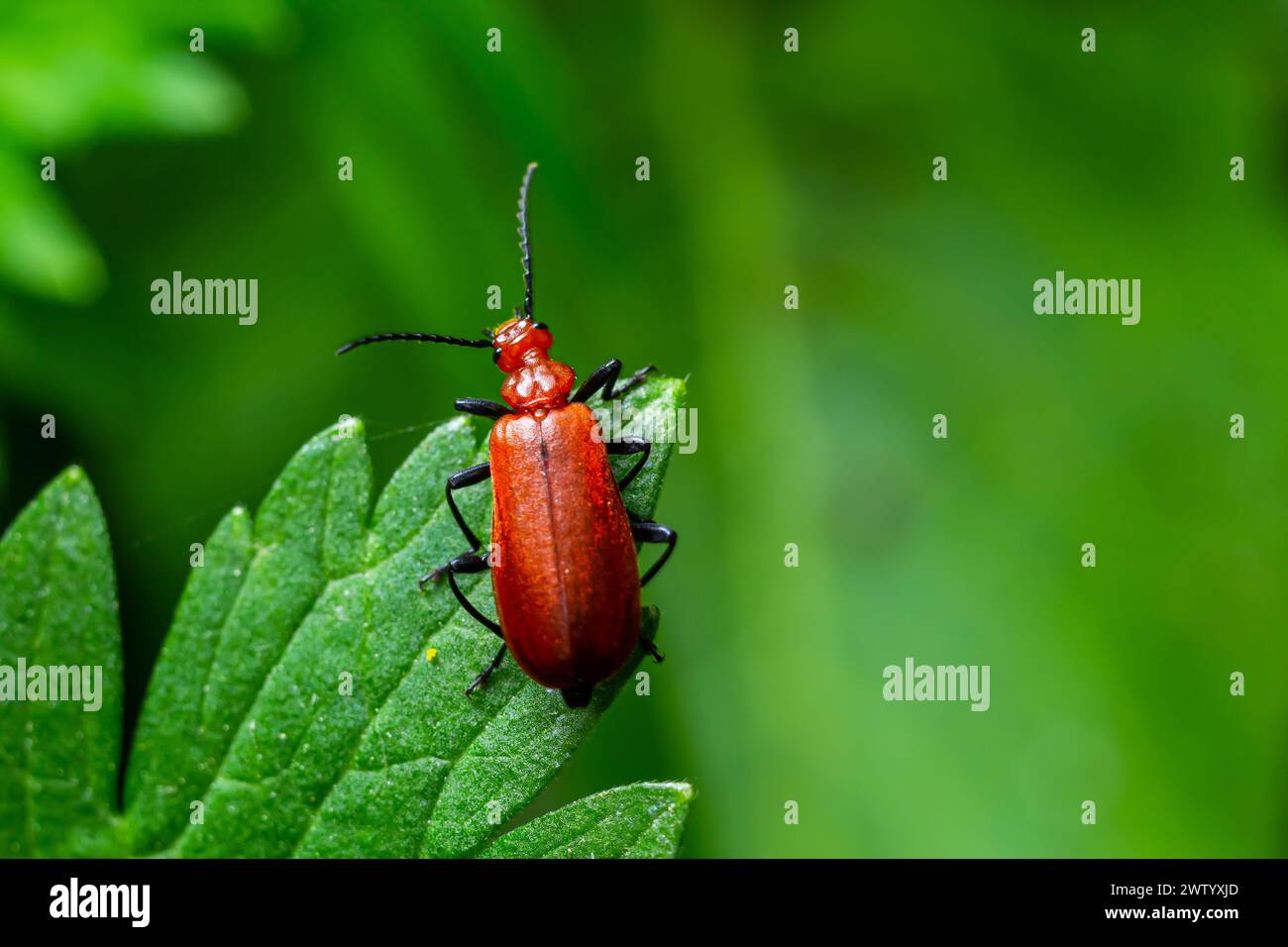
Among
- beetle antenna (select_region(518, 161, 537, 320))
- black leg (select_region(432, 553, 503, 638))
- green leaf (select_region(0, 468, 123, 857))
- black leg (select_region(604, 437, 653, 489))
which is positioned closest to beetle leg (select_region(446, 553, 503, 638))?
black leg (select_region(432, 553, 503, 638))

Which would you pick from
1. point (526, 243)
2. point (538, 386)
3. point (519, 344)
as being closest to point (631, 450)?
point (538, 386)

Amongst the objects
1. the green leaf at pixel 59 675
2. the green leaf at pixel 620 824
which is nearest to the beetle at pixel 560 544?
the green leaf at pixel 620 824

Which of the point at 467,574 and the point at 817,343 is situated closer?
the point at 467,574

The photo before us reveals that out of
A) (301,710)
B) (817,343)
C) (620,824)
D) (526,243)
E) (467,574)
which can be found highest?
(526,243)

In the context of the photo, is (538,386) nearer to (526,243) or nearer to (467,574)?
(526,243)

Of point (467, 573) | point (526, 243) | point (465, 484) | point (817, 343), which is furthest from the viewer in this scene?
point (817, 343)
